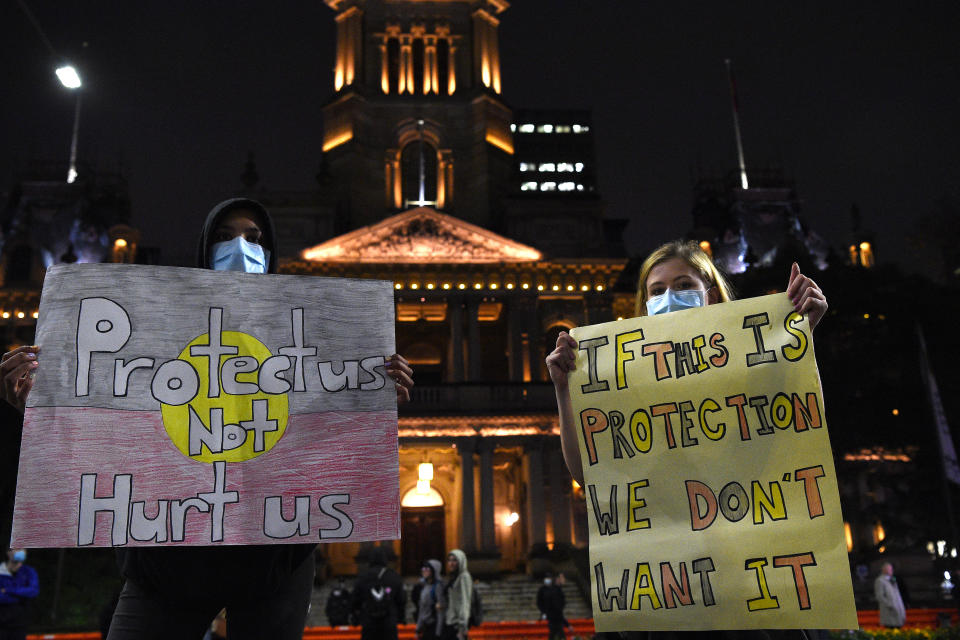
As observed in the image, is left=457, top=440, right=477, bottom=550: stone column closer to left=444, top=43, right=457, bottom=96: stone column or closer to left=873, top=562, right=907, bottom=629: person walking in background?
left=444, top=43, right=457, bottom=96: stone column

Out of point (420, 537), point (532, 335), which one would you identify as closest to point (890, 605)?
point (532, 335)

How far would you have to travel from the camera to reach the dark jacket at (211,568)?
3352 mm

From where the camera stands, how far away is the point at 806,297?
374 cm

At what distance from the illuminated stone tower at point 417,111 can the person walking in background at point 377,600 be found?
3449 centimetres

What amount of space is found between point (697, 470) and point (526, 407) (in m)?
34.2

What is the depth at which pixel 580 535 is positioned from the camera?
36438 millimetres

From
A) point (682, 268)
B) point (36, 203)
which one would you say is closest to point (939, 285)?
point (682, 268)

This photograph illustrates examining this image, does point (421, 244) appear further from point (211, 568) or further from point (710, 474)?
point (211, 568)

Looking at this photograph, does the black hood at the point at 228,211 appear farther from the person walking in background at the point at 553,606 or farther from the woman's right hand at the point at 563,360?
the person walking in background at the point at 553,606

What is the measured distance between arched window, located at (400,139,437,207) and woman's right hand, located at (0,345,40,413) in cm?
4160

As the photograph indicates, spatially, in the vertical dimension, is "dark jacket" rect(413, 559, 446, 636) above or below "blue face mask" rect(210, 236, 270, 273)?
below

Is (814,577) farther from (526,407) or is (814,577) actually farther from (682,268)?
(526,407)

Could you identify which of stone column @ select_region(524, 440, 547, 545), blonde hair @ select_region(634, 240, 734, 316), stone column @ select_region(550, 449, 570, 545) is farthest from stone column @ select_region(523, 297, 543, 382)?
blonde hair @ select_region(634, 240, 734, 316)

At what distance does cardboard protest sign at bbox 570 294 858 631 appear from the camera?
3473 millimetres
